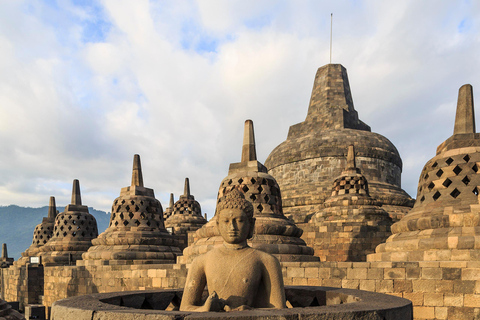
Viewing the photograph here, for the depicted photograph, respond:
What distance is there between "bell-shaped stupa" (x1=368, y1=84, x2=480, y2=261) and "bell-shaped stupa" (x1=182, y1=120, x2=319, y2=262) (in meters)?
1.73

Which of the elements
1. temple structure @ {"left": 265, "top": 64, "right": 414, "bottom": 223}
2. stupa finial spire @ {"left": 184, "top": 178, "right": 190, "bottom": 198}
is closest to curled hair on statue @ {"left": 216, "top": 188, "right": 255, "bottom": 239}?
temple structure @ {"left": 265, "top": 64, "right": 414, "bottom": 223}

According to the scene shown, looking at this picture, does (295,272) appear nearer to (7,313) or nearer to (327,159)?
(7,313)

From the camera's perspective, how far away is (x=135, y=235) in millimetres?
11898

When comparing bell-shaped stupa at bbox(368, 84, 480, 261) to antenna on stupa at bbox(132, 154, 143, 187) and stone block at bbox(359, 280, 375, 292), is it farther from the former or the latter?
antenna on stupa at bbox(132, 154, 143, 187)

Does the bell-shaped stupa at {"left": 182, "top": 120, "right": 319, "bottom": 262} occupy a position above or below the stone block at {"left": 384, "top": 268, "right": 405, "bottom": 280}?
above

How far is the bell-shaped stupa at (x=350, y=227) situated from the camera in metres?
13.5

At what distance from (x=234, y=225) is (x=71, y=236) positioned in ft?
48.8

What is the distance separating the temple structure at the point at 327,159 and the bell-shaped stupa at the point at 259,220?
7805 millimetres

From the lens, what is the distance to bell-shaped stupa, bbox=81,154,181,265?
1144 centimetres

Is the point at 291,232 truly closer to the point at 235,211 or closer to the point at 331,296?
the point at 331,296

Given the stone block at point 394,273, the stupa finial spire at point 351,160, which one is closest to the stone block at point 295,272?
the stone block at point 394,273

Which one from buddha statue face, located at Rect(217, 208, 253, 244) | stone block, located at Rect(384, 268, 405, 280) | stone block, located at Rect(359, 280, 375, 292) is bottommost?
stone block, located at Rect(359, 280, 375, 292)

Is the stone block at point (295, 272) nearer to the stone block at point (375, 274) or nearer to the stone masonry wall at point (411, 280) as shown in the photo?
the stone masonry wall at point (411, 280)

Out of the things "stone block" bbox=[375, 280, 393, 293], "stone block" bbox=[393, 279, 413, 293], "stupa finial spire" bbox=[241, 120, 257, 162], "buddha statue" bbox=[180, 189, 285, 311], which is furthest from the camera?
"stupa finial spire" bbox=[241, 120, 257, 162]
